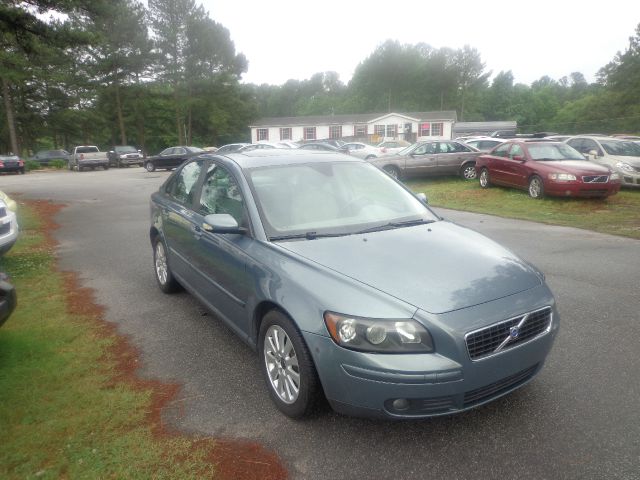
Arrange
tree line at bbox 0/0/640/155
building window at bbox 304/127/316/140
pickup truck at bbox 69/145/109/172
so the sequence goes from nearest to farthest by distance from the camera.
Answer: pickup truck at bbox 69/145/109/172 < tree line at bbox 0/0/640/155 < building window at bbox 304/127/316/140

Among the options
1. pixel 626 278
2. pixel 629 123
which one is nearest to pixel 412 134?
pixel 629 123

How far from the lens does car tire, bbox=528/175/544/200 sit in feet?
40.9

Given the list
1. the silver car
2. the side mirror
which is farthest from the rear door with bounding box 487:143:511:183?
the side mirror

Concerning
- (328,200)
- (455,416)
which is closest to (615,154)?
(328,200)

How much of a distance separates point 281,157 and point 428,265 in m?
1.90

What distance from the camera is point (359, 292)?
2.70 m

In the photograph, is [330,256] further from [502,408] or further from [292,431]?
[502,408]

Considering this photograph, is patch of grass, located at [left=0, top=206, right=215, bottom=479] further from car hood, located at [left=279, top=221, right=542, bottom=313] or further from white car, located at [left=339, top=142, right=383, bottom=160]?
white car, located at [left=339, top=142, right=383, bottom=160]

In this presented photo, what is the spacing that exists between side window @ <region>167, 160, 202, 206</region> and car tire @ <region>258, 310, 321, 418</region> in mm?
2020

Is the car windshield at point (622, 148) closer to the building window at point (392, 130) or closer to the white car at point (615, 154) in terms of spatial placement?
the white car at point (615, 154)

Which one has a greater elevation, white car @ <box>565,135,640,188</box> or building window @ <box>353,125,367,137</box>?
building window @ <box>353,125,367,137</box>

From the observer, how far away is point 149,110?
5591cm

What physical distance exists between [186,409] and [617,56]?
3056 inches

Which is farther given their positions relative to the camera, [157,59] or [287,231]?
[157,59]
